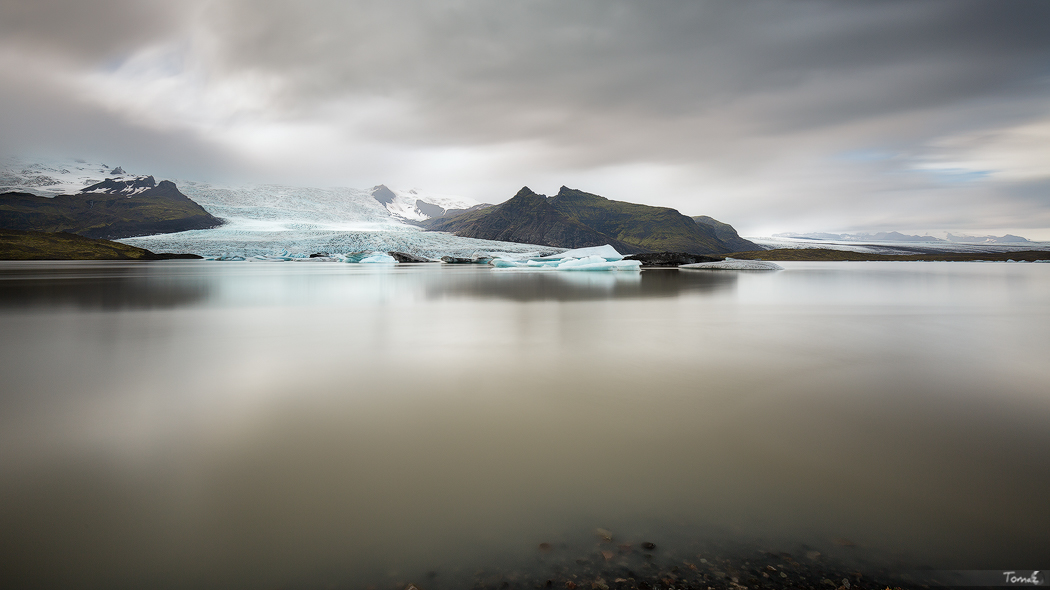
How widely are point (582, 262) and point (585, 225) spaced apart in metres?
122

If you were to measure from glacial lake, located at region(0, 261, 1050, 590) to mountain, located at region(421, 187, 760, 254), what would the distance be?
11462 cm

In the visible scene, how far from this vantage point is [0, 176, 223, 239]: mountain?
68.3m

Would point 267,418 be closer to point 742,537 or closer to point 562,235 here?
point 742,537

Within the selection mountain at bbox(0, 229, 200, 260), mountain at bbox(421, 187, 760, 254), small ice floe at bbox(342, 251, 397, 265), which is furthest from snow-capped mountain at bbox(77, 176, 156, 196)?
small ice floe at bbox(342, 251, 397, 265)

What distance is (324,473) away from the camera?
201 centimetres

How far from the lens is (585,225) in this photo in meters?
148

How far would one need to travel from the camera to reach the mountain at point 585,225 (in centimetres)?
13038

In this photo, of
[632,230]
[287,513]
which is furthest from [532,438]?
[632,230]

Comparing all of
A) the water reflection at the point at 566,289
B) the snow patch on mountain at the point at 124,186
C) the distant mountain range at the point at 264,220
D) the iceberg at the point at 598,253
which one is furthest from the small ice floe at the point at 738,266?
the snow patch on mountain at the point at 124,186

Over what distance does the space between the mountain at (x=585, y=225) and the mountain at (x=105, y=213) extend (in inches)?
2646

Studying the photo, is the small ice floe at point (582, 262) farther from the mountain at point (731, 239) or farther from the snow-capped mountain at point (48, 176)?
the mountain at point (731, 239)

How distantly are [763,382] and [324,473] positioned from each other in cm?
315

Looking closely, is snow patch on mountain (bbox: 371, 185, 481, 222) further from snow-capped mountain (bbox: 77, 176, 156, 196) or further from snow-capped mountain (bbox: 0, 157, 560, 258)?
snow-capped mountain (bbox: 0, 157, 560, 258)

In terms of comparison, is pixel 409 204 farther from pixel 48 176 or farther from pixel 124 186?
pixel 48 176
